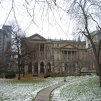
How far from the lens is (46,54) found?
73.8m

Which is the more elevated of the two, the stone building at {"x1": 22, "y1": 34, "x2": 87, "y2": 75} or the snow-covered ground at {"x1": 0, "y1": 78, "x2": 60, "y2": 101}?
the stone building at {"x1": 22, "y1": 34, "x2": 87, "y2": 75}

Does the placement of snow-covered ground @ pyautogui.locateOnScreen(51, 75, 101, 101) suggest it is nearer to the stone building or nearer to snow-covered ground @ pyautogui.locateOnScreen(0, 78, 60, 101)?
snow-covered ground @ pyautogui.locateOnScreen(0, 78, 60, 101)

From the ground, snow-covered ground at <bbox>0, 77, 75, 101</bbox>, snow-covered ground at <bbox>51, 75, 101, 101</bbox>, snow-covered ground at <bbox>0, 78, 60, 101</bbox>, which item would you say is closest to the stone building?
snow-covered ground at <bbox>0, 77, 75, 101</bbox>

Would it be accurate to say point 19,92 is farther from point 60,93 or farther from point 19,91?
point 60,93

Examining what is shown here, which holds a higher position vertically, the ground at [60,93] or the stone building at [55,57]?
the stone building at [55,57]

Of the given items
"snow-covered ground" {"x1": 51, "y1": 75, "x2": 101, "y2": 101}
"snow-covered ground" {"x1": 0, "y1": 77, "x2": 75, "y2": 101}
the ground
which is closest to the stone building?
"snow-covered ground" {"x1": 0, "y1": 77, "x2": 75, "y2": 101}

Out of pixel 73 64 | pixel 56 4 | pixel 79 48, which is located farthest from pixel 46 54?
pixel 56 4

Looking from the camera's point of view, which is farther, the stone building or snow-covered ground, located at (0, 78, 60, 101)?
the stone building

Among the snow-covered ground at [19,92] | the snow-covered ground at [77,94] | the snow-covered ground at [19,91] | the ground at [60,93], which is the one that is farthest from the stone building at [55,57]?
the snow-covered ground at [77,94]

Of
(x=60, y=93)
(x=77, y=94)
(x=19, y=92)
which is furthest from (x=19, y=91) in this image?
(x=77, y=94)

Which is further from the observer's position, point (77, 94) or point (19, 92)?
point (19, 92)

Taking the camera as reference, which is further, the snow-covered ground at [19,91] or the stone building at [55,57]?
the stone building at [55,57]

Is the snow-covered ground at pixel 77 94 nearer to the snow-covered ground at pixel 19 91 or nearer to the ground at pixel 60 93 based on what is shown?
the ground at pixel 60 93

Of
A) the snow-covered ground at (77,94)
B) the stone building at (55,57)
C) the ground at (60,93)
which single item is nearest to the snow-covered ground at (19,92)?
the ground at (60,93)
